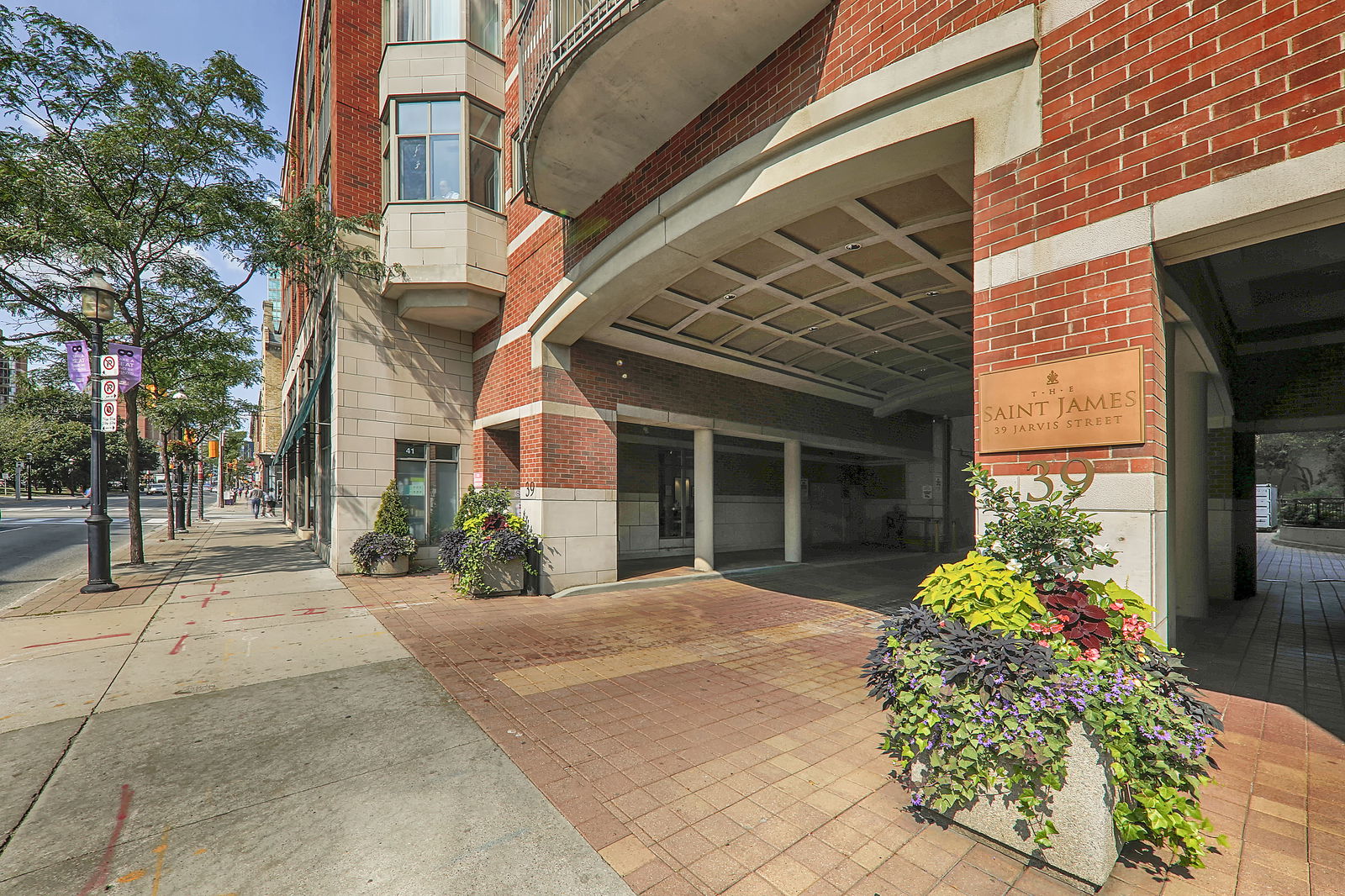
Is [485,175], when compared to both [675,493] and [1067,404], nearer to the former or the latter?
[675,493]

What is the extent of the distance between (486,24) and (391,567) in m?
11.9

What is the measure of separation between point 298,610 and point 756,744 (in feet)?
24.9

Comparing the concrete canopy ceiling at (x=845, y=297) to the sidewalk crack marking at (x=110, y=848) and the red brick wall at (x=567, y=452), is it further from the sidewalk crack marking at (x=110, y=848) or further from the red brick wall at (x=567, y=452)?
the sidewalk crack marking at (x=110, y=848)

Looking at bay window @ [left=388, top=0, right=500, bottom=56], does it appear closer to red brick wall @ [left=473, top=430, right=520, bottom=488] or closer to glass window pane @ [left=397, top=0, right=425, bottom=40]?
glass window pane @ [left=397, top=0, right=425, bottom=40]

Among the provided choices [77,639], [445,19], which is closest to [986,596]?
[77,639]

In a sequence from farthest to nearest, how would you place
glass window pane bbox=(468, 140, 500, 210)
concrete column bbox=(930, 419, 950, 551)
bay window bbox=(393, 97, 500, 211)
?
concrete column bbox=(930, 419, 950, 551), glass window pane bbox=(468, 140, 500, 210), bay window bbox=(393, 97, 500, 211)

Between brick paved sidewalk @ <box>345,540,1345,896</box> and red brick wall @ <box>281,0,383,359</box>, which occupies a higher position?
red brick wall @ <box>281,0,383,359</box>

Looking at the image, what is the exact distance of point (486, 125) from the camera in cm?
1191

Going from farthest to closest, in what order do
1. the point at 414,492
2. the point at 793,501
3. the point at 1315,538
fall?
the point at 1315,538
the point at 793,501
the point at 414,492

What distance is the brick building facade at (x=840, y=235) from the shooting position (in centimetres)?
331

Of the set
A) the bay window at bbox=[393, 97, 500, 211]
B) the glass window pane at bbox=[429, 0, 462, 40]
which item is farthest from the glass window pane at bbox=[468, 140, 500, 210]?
the glass window pane at bbox=[429, 0, 462, 40]

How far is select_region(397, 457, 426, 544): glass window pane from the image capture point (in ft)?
40.8

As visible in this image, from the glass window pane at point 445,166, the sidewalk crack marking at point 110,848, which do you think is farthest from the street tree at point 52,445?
the sidewalk crack marking at point 110,848

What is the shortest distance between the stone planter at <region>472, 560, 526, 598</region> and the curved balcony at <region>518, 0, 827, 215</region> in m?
6.14
